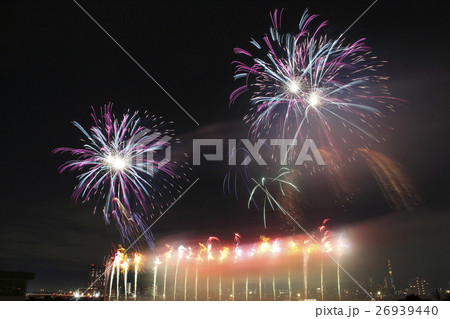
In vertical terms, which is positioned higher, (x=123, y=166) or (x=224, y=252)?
(x=123, y=166)

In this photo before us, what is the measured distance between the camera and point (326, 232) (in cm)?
4431

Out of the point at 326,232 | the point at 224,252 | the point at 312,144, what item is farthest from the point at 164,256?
the point at 312,144

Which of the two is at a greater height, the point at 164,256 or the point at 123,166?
the point at 123,166
